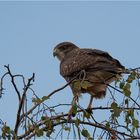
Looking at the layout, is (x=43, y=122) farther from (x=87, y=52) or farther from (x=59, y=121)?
(x=87, y=52)

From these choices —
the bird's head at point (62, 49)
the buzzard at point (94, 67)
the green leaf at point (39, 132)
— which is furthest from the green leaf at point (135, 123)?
the bird's head at point (62, 49)

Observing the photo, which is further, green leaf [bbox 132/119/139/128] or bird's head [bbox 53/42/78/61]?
bird's head [bbox 53/42/78/61]

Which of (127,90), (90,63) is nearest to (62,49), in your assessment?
(90,63)

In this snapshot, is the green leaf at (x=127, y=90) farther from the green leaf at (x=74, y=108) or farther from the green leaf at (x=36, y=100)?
the green leaf at (x=36, y=100)

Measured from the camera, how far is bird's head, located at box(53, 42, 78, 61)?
9631 millimetres

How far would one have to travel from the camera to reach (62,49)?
9.91 m

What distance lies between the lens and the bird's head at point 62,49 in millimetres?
9631

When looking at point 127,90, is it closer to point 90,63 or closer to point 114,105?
point 114,105

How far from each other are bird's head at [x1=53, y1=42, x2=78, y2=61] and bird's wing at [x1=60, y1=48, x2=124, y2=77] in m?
1.38

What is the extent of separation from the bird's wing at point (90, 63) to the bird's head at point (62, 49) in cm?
138

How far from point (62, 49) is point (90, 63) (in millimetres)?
2685

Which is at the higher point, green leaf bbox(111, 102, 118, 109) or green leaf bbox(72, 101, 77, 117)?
green leaf bbox(111, 102, 118, 109)

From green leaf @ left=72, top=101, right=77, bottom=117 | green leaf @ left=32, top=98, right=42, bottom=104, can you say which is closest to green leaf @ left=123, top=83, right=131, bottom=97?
green leaf @ left=72, top=101, right=77, bottom=117

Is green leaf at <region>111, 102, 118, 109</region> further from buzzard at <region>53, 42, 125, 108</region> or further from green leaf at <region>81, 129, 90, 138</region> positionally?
buzzard at <region>53, 42, 125, 108</region>
